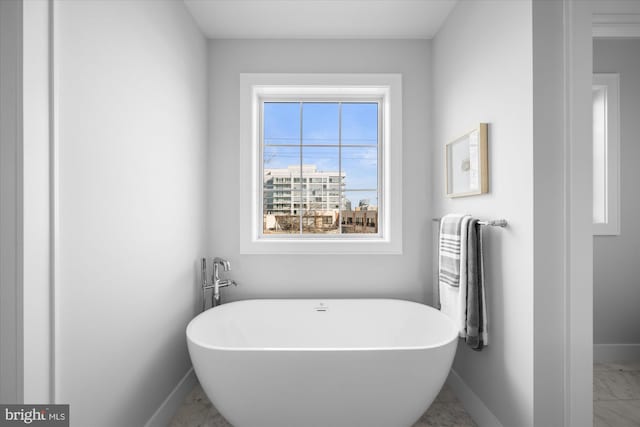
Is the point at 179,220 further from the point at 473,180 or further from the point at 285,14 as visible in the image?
the point at 473,180

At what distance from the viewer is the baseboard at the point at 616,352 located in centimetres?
237

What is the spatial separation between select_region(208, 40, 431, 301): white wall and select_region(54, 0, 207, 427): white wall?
0.28 m

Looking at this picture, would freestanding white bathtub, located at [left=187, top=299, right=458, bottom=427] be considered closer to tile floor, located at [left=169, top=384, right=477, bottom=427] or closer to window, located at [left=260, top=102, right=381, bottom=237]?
tile floor, located at [left=169, top=384, right=477, bottom=427]

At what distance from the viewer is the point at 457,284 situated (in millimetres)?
1735

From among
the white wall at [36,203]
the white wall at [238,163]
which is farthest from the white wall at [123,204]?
the white wall at [238,163]

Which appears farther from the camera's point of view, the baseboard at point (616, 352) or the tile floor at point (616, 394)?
the baseboard at point (616, 352)

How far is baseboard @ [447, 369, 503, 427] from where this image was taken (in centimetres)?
165

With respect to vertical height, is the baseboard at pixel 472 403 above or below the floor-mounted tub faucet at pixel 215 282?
Result: below

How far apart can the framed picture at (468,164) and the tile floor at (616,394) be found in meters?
1.43

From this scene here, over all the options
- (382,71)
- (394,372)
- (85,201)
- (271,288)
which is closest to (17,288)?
(85,201)

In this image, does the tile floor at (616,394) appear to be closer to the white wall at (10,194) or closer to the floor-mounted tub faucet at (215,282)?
the floor-mounted tub faucet at (215,282)

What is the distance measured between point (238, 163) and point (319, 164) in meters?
0.63

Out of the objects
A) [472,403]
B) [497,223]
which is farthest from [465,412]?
[497,223]

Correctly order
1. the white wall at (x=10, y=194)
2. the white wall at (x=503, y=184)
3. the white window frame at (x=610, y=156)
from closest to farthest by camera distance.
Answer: the white wall at (x=10, y=194) → the white wall at (x=503, y=184) → the white window frame at (x=610, y=156)
